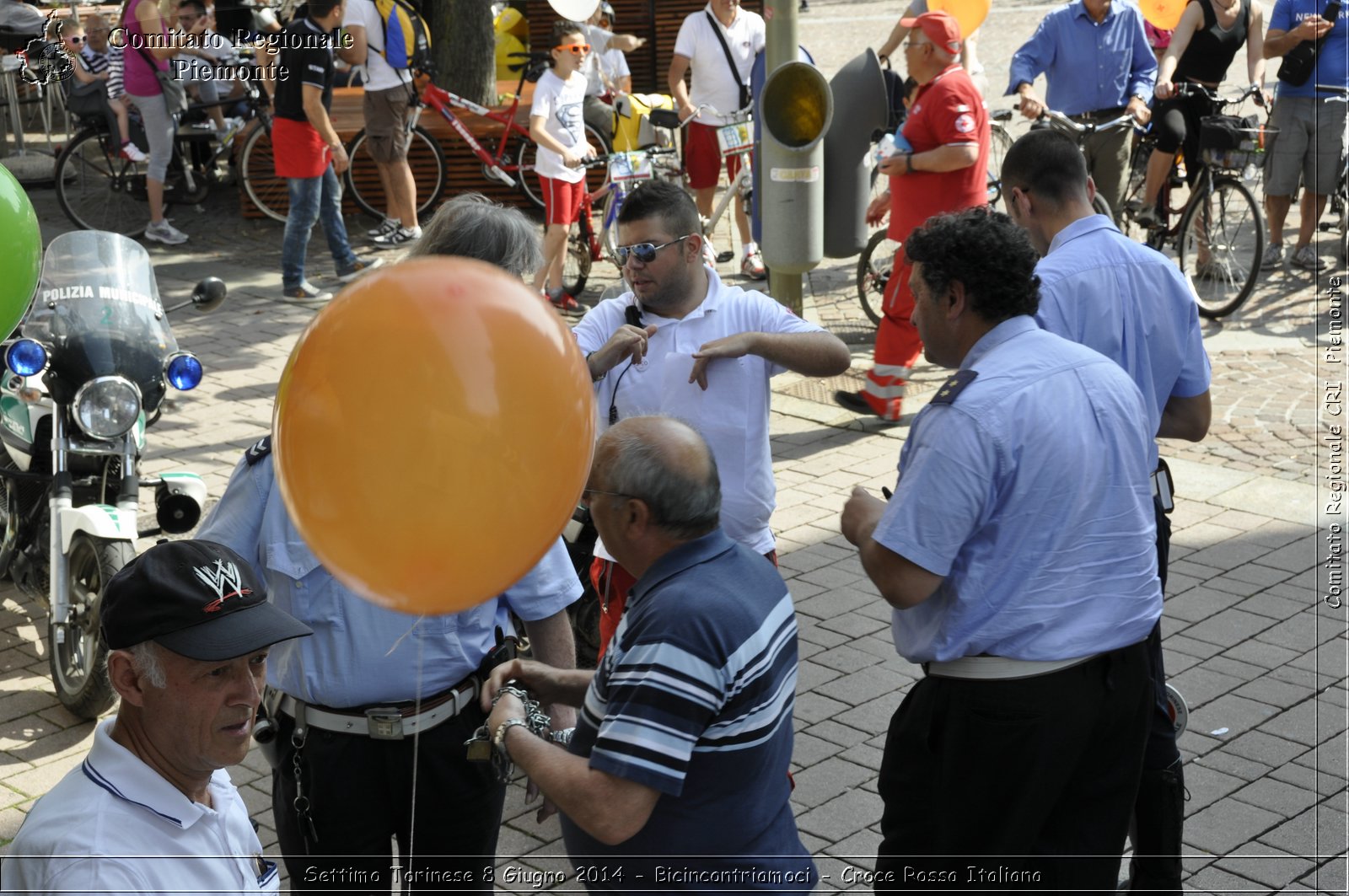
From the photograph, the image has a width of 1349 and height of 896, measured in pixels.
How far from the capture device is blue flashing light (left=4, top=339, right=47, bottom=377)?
5285 mm

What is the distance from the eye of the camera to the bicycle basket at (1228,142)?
1021 cm

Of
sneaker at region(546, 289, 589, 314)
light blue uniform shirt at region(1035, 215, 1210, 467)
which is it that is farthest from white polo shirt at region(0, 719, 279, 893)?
sneaker at region(546, 289, 589, 314)

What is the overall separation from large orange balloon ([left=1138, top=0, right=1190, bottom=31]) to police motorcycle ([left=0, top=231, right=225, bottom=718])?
29.4ft

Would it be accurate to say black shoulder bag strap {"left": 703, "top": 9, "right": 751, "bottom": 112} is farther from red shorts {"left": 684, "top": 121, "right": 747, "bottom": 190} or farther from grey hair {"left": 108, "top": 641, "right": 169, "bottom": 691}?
grey hair {"left": 108, "top": 641, "right": 169, "bottom": 691}

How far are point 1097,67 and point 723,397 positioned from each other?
720cm

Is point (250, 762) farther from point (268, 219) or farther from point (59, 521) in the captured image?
point (268, 219)

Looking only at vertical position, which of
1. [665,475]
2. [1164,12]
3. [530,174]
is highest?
[1164,12]

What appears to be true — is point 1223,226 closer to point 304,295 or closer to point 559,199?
point 559,199

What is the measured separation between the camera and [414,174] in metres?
13.3

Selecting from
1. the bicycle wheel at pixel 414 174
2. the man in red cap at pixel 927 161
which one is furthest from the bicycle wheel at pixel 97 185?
the man in red cap at pixel 927 161

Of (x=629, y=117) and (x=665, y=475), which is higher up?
(x=629, y=117)

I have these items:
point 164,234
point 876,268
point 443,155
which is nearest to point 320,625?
point 876,268

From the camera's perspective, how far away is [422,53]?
1264cm

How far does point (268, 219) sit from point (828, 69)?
949cm
